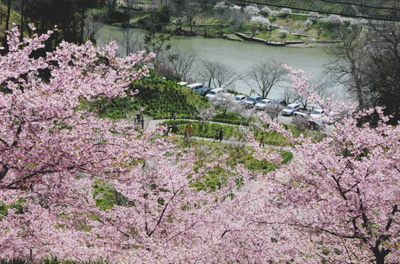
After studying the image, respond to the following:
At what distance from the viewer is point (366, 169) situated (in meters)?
4.32

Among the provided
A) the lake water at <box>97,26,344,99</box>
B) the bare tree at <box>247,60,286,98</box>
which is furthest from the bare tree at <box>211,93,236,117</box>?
the lake water at <box>97,26,344,99</box>

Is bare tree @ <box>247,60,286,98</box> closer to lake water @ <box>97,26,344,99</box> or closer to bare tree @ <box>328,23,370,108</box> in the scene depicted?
lake water @ <box>97,26,344,99</box>

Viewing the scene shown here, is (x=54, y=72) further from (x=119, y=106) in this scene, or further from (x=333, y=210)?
(x=119, y=106)

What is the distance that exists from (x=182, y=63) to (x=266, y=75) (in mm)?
7658

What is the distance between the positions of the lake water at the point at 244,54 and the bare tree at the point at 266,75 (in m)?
0.89

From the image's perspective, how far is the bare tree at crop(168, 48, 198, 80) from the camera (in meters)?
30.2

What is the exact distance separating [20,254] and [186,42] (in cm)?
3618

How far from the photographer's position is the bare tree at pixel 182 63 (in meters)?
30.2

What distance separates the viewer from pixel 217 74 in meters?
29.7

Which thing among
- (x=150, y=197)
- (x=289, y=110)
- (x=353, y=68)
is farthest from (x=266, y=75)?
(x=150, y=197)

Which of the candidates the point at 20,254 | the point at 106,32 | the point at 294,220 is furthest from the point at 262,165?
the point at 106,32

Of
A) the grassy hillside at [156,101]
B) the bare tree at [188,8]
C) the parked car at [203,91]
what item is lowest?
the parked car at [203,91]

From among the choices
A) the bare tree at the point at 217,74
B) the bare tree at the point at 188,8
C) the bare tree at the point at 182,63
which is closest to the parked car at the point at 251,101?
the bare tree at the point at 217,74

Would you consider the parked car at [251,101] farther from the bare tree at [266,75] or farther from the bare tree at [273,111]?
the bare tree at [266,75]
